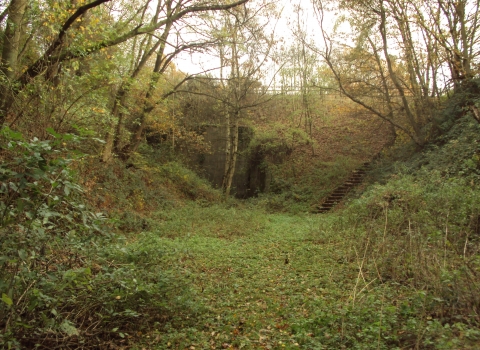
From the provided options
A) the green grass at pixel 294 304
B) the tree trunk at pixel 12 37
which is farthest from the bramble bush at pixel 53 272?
the tree trunk at pixel 12 37

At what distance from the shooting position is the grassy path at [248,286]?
12.4 ft

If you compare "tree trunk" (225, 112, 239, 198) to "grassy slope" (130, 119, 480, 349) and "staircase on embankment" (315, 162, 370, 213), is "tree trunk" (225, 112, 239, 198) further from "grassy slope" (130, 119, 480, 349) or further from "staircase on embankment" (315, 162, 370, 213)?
"grassy slope" (130, 119, 480, 349)

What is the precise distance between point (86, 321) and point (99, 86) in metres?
7.20

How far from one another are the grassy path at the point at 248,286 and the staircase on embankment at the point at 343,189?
22.8 feet

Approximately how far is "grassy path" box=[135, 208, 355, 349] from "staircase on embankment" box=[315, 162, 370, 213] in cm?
695

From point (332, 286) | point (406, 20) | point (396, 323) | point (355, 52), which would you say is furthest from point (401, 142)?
point (396, 323)

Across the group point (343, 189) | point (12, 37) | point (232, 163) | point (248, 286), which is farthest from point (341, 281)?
point (232, 163)


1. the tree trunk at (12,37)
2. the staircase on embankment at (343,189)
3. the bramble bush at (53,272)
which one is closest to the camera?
the bramble bush at (53,272)

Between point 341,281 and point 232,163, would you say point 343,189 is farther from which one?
point 341,281

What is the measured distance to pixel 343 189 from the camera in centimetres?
1781

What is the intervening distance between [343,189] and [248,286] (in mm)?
13424

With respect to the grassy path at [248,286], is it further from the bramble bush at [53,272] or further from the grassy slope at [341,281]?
the bramble bush at [53,272]

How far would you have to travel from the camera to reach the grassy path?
3779 mm

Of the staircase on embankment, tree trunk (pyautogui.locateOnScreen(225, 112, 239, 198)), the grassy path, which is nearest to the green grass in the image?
the grassy path
